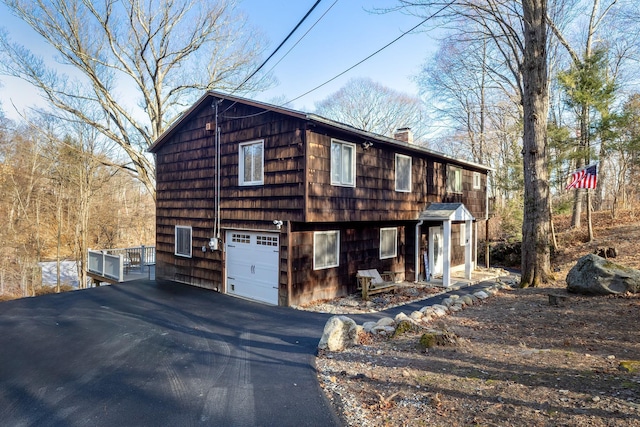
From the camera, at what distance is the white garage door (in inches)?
383

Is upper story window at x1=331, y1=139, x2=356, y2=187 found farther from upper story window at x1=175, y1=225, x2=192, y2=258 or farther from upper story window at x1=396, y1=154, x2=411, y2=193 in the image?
upper story window at x1=175, y1=225, x2=192, y2=258

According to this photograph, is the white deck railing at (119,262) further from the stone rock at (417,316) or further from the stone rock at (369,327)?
the stone rock at (417,316)

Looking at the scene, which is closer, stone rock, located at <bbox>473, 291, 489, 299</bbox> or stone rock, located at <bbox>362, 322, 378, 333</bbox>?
stone rock, located at <bbox>362, 322, 378, 333</bbox>

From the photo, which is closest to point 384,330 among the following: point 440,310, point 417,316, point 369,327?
point 369,327

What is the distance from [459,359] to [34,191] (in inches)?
1056

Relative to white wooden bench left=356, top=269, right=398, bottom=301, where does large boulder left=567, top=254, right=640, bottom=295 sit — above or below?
above

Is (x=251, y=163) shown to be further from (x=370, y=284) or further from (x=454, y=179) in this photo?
(x=454, y=179)

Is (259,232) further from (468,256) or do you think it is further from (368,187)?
(468,256)

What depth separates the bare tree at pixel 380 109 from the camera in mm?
29281

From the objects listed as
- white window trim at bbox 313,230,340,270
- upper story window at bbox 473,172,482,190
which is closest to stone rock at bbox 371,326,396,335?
white window trim at bbox 313,230,340,270

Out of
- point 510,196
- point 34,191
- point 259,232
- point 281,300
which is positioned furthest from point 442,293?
point 34,191

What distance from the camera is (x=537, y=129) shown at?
9.77 m

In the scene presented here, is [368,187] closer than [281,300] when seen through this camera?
No

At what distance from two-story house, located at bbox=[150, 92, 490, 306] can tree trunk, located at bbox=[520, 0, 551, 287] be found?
2731mm
